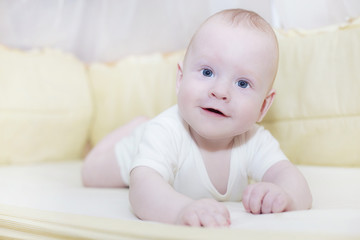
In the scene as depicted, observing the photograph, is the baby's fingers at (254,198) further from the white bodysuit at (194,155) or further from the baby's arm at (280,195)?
the white bodysuit at (194,155)

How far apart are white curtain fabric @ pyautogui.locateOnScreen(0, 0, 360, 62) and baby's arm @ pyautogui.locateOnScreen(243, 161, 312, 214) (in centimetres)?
70

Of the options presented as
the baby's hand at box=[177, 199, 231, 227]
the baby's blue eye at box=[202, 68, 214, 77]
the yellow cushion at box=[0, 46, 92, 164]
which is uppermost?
the baby's blue eye at box=[202, 68, 214, 77]

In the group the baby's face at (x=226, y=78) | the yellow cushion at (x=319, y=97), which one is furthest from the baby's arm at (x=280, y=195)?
the yellow cushion at (x=319, y=97)

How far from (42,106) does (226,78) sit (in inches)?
34.2

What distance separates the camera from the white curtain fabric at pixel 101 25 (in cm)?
148

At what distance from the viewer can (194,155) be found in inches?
35.0

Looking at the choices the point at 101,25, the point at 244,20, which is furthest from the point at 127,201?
the point at 101,25

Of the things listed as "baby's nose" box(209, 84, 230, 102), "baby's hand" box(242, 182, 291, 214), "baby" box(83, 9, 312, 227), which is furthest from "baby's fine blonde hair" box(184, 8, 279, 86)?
"baby's hand" box(242, 182, 291, 214)

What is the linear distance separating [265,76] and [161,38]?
0.80 meters

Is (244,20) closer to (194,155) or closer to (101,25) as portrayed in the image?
(194,155)

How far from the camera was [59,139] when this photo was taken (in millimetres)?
1519

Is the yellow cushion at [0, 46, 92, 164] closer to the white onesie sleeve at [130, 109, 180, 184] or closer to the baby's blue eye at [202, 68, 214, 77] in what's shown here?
the white onesie sleeve at [130, 109, 180, 184]

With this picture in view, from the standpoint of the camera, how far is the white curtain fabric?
148 centimetres

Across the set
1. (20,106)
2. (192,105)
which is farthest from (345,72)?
(20,106)
